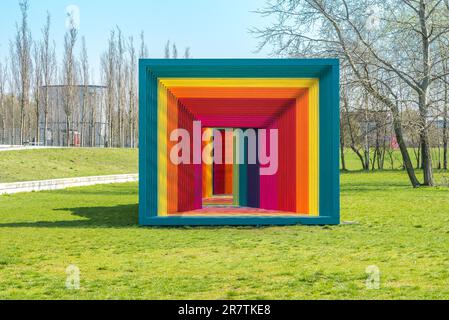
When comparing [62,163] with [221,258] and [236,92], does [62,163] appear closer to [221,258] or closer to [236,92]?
[236,92]

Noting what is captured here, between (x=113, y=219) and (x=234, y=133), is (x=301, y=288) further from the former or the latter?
(x=234, y=133)

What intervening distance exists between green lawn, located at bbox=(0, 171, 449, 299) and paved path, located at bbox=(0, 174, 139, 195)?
6592 mm

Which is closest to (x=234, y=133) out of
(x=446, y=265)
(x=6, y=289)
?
(x=446, y=265)

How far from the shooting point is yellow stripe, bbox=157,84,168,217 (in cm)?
1209

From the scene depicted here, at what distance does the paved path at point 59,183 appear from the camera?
20.5m

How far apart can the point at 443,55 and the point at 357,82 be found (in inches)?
148

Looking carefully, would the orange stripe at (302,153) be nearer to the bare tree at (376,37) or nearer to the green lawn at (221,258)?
the green lawn at (221,258)

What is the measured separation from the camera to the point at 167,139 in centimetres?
1252

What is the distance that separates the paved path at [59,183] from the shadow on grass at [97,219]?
5.91m

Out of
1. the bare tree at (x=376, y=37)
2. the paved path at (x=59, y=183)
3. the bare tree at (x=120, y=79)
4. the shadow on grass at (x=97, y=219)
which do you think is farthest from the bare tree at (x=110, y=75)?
the shadow on grass at (x=97, y=219)

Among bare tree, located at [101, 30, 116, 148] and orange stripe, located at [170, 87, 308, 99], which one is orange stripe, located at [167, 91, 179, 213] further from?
bare tree, located at [101, 30, 116, 148]

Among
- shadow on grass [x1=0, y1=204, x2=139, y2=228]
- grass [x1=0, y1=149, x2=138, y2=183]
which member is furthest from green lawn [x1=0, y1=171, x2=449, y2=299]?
grass [x1=0, y1=149, x2=138, y2=183]

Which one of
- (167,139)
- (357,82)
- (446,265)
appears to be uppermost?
(357,82)
